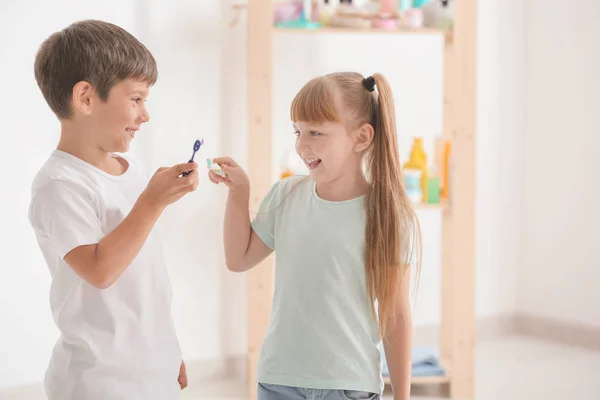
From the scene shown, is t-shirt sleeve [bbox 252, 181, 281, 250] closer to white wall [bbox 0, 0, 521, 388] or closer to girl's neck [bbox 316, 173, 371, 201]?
girl's neck [bbox 316, 173, 371, 201]

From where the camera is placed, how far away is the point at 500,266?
373 cm

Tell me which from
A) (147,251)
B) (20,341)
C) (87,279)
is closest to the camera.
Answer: (87,279)

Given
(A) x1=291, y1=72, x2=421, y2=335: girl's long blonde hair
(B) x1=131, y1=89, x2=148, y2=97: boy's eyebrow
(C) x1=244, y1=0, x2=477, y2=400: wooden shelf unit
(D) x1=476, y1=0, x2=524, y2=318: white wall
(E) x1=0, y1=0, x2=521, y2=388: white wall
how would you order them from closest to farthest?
(B) x1=131, y1=89, x2=148, y2=97: boy's eyebrow < (A) x1=291, y1=72, x2=421, y2=335: girl's long blonde hair < (E) x1=0, y1=0, x2=521, y2=388: white wall < (C) x1=244, y1=0, x2=477, y2=400: wooden shelf unit < (D) x1=476, y1=0, x2=524, y2=318: white wall

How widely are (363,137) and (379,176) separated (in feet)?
0.28

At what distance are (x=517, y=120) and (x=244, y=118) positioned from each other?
54.7 inches

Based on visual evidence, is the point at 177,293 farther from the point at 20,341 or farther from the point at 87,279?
the point at 87,279

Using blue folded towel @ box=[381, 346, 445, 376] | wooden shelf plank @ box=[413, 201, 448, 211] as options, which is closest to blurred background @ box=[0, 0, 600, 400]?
blue folded towel @ box=[381, 346, 445, 376]

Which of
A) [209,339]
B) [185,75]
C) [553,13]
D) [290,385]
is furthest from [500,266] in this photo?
[290,385]

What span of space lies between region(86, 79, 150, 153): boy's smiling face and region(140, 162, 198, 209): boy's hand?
10 centimetres

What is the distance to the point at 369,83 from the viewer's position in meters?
1.54

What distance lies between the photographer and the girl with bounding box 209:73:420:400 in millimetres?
1448

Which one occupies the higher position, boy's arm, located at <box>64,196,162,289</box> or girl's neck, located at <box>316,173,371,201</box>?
girl's neck, located at <box>316,173,371,201</box>

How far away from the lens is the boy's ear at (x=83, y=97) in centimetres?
131

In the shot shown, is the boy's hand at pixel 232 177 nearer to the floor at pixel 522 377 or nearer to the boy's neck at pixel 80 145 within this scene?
the boy's neck at pixel 80 145
